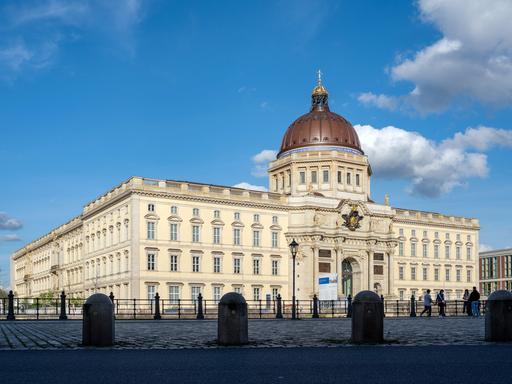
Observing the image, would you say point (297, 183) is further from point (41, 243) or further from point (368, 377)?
point (368, 377)

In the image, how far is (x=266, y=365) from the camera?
11109mm

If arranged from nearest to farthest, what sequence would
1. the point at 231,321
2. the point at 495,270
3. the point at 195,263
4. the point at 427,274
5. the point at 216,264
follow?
1. the point at 231,321
2. the point at 195,263
3. the point at 216,264
4. the point at 427,274
5. the point at 495,270

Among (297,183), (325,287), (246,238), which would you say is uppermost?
(297,183)

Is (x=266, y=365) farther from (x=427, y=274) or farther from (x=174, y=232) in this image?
(x=427, y=274)

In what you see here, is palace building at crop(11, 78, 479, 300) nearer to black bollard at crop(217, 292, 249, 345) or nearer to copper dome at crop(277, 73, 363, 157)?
copper dome at crop(277, 73, 363, 157)

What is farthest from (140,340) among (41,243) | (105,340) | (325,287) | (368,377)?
(41,243)

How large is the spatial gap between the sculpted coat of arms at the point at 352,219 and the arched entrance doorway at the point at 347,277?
415 centimetres

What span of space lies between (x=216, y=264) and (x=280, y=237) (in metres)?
8.61

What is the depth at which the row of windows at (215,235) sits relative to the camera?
7038 centimetres

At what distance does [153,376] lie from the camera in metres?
9.74

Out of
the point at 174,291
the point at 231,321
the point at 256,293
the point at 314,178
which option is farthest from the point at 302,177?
the point at 231,321

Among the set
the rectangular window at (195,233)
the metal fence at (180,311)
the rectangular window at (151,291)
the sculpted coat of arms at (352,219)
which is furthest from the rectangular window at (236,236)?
the sculpted coat of arms at (352,219)

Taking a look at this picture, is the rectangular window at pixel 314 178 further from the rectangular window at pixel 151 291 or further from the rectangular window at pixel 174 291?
the rectangular window at pixel 151 291

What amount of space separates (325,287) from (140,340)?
52.2m
